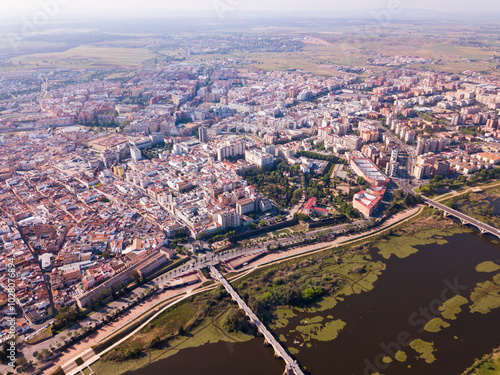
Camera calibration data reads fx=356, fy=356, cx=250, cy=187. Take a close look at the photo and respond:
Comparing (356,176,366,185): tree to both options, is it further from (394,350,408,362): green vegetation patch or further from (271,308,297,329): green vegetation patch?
(394,350,408,362): green vegetation patch

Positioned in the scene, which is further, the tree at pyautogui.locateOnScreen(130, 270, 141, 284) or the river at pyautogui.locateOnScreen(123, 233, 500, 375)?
the tree at pyautogui.locateOnScreen(130, 270, 141, 284)

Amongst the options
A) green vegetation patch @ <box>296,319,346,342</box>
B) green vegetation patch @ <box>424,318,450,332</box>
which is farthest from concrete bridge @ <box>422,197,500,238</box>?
green vegetation patch @ <box>296,319,346,342</box>

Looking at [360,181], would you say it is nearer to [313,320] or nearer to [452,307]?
[452,307]

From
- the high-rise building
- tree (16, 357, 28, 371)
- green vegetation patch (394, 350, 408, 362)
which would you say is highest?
the high-rise building

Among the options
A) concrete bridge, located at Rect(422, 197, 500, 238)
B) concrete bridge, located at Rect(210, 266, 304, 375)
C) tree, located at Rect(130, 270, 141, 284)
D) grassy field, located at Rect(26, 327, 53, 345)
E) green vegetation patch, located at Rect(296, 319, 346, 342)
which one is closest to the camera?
concrete bridge, located at Rect(210, 266, 304, 375)

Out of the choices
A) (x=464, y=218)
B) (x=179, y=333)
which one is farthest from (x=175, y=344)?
(x=464, y=218)

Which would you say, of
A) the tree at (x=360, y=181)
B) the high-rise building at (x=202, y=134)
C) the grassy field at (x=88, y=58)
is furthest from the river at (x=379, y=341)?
the grassy field at (x=88, y=58)
